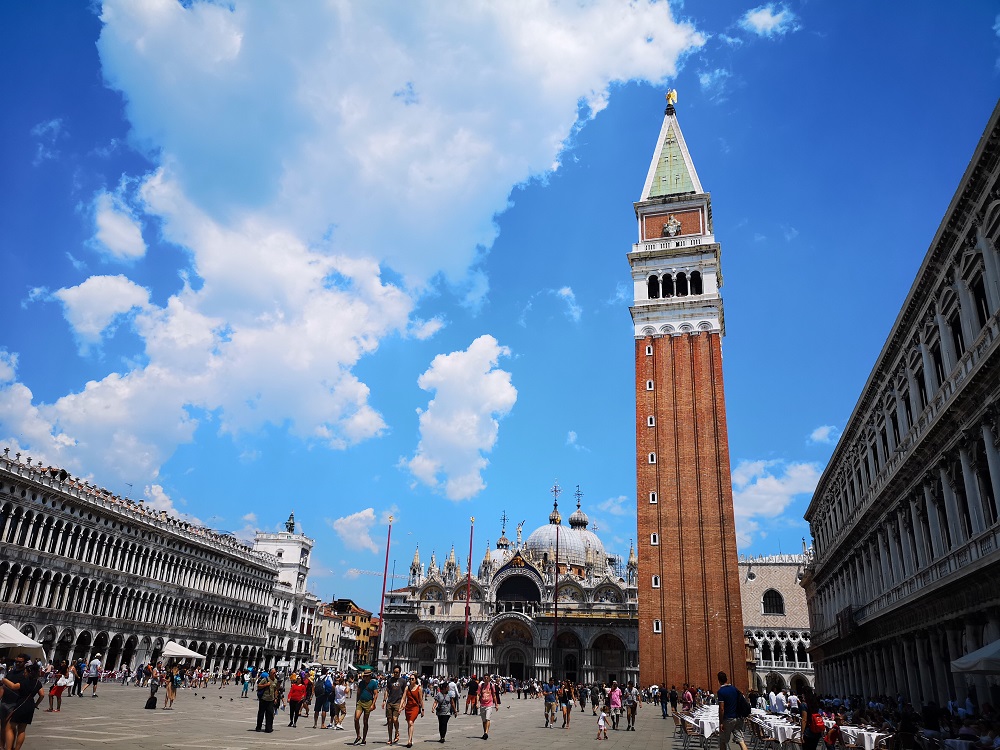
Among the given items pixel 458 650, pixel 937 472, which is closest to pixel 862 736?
pixel 937 472

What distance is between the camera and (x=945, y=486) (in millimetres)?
19219

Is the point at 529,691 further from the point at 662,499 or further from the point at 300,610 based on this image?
the point at 300,610

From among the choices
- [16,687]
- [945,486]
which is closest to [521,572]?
[945,486]

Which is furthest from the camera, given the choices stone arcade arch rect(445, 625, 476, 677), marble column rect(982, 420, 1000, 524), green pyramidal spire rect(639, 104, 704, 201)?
stone arcade arch rect(445, 625, 476, 677)

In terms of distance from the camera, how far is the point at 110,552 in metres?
45.5

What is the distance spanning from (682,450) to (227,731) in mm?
39377

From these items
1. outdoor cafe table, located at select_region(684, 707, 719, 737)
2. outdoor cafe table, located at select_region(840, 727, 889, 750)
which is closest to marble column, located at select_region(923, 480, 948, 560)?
outdoor cafe table, located at select_region(840, 727, 889, 750)

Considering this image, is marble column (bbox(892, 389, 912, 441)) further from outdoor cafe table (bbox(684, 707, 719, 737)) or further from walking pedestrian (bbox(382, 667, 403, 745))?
walking pedestrian (bbox(382, 667, 403, 745))

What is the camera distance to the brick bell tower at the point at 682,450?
47031 millimetres

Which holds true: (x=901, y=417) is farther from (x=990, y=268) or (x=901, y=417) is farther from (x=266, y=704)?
(x=266, y=704)

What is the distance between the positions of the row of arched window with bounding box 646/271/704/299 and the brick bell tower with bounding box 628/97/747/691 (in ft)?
0.26

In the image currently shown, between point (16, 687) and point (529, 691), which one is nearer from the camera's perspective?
point (16, 687)

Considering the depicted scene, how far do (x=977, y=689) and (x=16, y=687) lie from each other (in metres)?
20.0

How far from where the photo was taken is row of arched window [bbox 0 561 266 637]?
1492 inches
